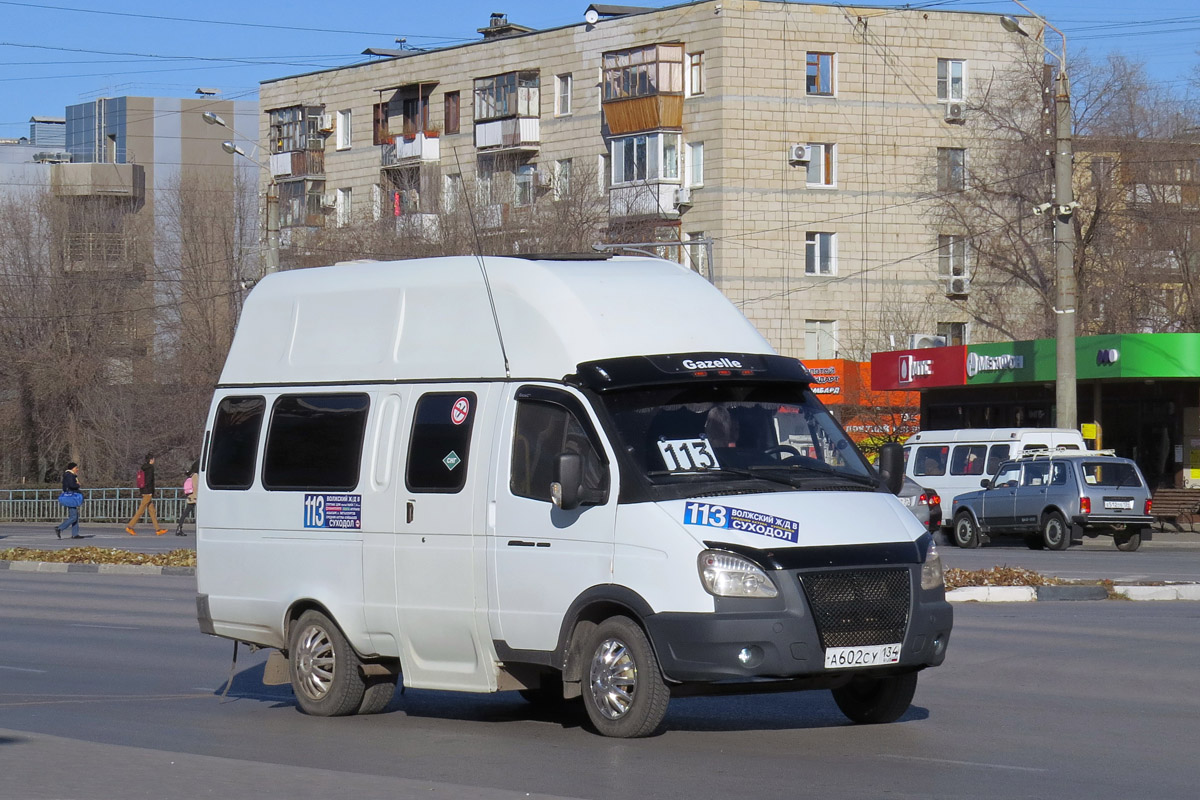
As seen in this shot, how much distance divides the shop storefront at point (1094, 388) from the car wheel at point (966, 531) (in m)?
4.44

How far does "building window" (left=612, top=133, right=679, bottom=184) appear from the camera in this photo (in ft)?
194

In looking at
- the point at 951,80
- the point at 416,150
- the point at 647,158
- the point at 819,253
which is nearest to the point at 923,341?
the point at 819,253

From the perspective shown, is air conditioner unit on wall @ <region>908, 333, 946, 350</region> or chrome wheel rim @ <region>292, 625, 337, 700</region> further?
air conditioner unit on wall @ <region>908, 333, 946, 350</region>

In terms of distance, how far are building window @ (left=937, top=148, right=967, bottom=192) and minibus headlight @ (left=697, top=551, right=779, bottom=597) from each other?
53.0m

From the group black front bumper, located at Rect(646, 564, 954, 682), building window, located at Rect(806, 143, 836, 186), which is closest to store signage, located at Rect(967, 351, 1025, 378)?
building window, located at Rect(806, 143, 836, 186)

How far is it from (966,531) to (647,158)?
28.6 m

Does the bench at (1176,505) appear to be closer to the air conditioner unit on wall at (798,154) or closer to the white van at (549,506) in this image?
the air conditioner unit on wall at (798,154)

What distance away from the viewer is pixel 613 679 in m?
9.37

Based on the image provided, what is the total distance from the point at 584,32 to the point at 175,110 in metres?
40.7

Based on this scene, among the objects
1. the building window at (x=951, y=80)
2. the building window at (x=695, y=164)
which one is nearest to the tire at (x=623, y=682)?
the building window at (x=695, y=164)

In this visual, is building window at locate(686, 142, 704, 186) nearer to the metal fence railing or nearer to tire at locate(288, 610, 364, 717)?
the metal fence railing

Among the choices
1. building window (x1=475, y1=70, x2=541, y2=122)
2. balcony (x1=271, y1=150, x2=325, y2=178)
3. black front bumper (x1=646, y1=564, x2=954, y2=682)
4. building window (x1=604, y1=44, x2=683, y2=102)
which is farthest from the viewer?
balcony (x1=271, y1=150, x2=325, y2=178)

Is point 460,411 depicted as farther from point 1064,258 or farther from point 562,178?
point 562,178

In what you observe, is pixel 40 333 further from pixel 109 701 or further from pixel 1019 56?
pixel 109 701
